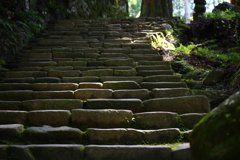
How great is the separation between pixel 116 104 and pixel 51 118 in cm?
86

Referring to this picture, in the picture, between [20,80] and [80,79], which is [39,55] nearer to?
[20,80]

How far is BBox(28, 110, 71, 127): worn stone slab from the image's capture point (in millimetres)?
3229

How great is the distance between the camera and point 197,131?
172 centimetres

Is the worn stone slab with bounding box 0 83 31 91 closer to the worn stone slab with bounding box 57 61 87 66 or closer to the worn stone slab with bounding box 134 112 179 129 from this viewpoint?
the worn stone slab with bounding box 57 61 87 66

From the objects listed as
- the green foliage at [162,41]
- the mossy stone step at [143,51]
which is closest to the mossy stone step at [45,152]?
the mossy stone step at [143,51]

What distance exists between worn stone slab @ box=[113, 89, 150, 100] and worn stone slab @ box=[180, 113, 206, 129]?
2.40ft

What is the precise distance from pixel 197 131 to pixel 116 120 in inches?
61.1

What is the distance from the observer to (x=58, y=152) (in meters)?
2.68

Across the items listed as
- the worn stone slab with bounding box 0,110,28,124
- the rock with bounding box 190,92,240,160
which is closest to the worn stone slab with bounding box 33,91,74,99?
the worn stone slab with bounding box 0,110,28,124

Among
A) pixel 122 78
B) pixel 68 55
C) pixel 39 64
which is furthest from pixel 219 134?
pixel 68 55

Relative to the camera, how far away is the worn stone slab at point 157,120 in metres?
3.10

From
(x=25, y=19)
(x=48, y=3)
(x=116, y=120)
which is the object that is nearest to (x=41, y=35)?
(x=25, y=19)

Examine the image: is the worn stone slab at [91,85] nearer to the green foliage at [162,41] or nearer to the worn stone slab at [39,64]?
the worn stone slab at [39,64]

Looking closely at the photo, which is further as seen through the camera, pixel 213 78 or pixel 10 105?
pixel 213 78
